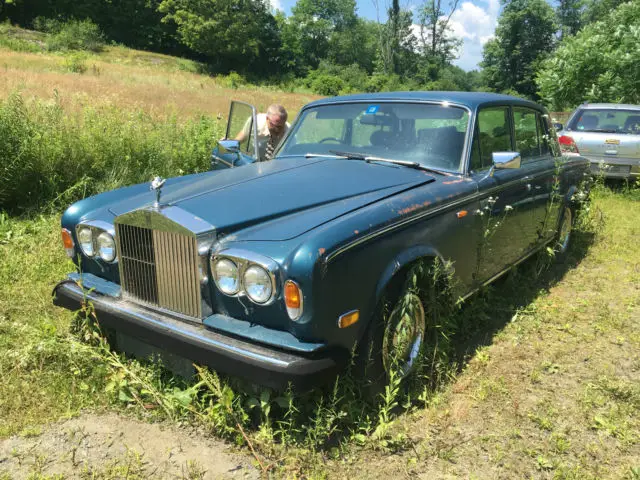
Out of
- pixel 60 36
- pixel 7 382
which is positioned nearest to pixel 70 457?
pixel 7 382

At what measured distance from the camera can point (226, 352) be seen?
2.25 meters

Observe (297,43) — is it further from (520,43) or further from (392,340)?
(392,340)

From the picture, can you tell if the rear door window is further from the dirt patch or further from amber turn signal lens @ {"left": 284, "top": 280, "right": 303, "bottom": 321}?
the dirt patch

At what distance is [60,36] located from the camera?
4400 centimetres

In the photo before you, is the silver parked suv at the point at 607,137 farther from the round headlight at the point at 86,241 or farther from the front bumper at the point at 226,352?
the round headlight at the point at 86,241

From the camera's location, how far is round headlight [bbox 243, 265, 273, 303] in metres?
2.26

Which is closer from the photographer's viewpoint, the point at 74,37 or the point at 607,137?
the point at 607,137

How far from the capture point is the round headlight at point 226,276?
7.70 ft

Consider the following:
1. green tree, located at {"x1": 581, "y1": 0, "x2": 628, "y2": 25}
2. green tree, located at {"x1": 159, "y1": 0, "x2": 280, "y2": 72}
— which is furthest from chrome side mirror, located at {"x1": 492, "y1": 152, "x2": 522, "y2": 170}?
green tree, located at {"x1": 159, "y1": 0, "x2": 280, "y2": 72}

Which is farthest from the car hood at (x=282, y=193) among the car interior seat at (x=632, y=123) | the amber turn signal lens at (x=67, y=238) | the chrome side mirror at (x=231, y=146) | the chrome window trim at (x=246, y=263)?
the car interior seat at (x=632, y=123)

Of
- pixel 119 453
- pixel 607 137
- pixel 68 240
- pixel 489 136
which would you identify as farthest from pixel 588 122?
pixel 119 453

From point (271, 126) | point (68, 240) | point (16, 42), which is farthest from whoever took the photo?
point (16, 42)

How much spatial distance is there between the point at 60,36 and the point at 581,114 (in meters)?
47.7

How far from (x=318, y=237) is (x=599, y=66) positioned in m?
16.6
